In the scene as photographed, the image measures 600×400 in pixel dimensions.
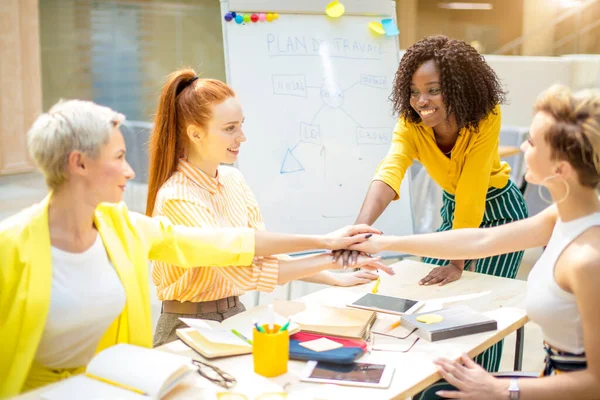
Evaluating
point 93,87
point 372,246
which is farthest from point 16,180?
point 372,246

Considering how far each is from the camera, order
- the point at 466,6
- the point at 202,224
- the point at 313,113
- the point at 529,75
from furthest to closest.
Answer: the point at 466,6 → the point at 529,75 → the point at 313,113 → the point at 202,224

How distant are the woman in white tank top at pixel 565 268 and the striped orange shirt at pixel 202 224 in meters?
0.66

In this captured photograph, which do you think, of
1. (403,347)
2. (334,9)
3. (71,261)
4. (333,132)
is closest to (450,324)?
(403,347)

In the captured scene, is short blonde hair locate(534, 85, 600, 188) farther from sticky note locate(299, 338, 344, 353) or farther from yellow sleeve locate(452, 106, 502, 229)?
yellow sleeve locate(452, 106, 502, 229)

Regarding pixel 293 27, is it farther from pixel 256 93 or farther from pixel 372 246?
pixel 372 246

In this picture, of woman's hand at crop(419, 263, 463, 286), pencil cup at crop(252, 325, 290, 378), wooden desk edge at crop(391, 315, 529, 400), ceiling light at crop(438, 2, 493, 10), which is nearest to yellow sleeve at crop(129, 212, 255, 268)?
pencil cup at crop(252, 325, 290, 378)

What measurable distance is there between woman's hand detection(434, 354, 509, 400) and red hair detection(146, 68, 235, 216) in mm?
1026

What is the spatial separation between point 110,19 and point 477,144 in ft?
13.4

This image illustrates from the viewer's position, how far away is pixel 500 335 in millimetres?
1819

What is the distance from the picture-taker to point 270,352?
150cm

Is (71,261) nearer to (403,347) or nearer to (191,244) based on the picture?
(191,244)

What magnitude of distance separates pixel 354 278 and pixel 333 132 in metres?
1.35

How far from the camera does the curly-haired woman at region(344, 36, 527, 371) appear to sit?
2.41 metres

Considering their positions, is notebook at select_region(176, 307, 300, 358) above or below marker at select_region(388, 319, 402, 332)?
above
